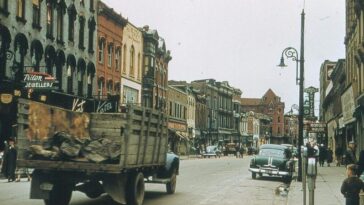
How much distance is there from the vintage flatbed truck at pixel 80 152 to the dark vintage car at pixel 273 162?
14607 millimetres

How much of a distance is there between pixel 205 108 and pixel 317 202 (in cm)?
8282

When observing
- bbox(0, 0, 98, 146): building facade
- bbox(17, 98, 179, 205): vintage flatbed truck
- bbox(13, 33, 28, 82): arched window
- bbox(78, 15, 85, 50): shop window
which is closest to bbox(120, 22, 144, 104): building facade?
bbox(0, 0, 98, 146): building facade

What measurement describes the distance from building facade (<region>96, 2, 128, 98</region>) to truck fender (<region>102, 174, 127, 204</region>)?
3269 centimetres

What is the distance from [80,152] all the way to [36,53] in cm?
2392

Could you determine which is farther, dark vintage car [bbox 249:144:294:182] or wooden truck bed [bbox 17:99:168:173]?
dark vintage car [bbox 249:144:294:182]

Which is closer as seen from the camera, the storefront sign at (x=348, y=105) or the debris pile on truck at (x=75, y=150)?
the debris pile on truck at (x=75, y=150)

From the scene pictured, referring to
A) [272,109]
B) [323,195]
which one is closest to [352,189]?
[323,195]

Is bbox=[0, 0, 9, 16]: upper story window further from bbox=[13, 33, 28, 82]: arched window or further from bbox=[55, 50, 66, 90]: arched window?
bbox=[55, 50, 66, 90]: arched window

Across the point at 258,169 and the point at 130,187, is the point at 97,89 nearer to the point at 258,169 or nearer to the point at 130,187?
the point at 258,169

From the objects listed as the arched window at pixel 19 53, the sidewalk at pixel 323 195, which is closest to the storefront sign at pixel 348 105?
the sidewalk at pixel 323 195

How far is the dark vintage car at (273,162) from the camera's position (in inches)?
1156

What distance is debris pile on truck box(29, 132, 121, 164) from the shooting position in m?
13.4

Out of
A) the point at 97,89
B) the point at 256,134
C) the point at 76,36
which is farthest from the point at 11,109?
the point at 256,134

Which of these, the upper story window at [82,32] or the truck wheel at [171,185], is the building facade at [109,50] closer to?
the upper story window at [82,32]
